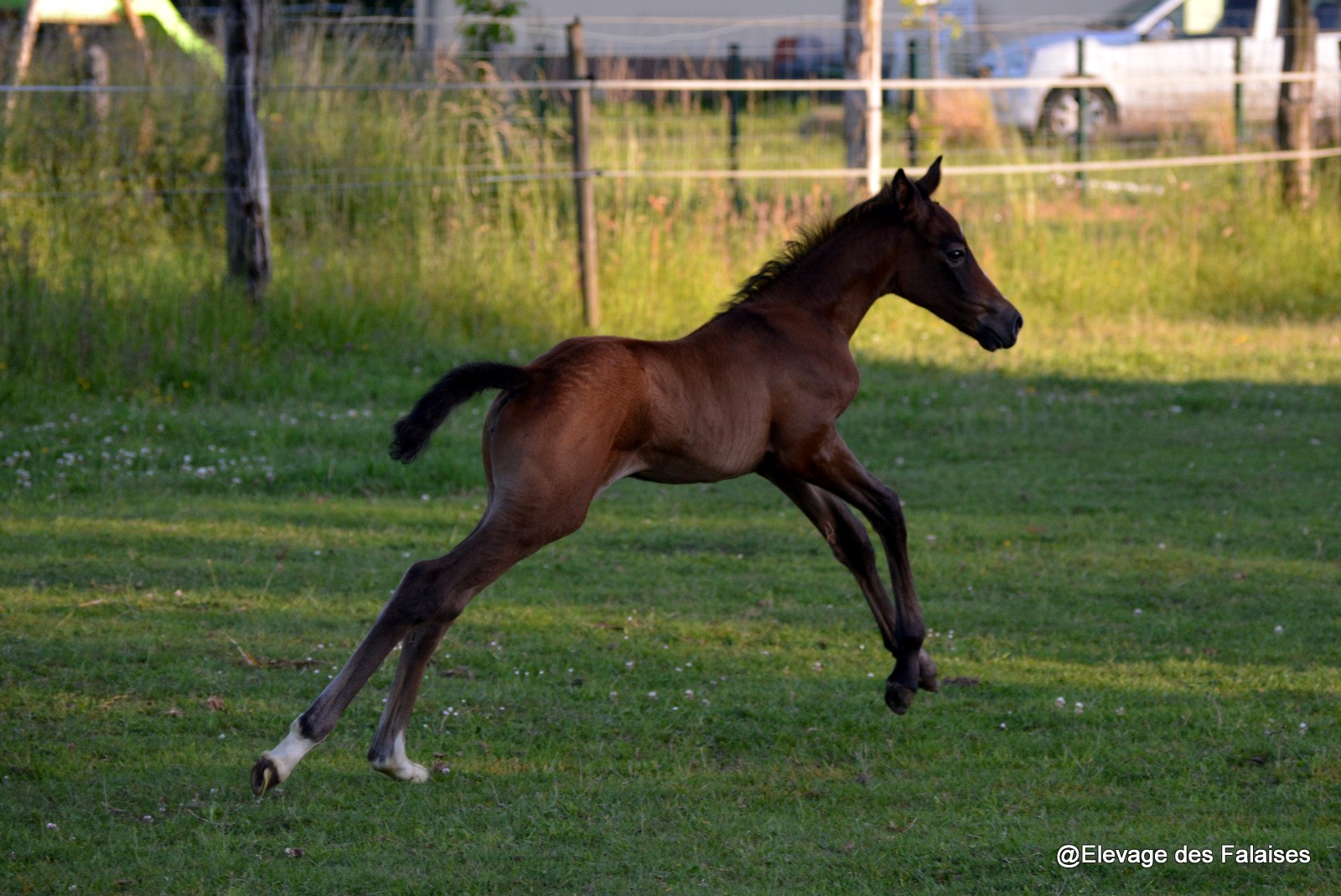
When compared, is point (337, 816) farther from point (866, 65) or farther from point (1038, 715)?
point (866, 65)

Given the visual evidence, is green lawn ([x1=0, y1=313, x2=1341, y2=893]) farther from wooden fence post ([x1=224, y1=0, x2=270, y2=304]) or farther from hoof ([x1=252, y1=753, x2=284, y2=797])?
wooden fence post ([x1=224, y1=0, x2=270, y2=304])

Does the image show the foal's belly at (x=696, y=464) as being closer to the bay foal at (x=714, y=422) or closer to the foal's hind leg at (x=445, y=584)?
the bay foal at (x=714, y=422)

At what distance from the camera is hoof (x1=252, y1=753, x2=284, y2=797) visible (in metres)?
3.97

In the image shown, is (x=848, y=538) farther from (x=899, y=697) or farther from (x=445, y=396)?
(x=445, y=396)

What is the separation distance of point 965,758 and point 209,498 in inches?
190

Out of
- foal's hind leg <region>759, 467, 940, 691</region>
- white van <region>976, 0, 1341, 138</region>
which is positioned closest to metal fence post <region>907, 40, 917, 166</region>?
white van <region>976, 0, 1341, 138</region>

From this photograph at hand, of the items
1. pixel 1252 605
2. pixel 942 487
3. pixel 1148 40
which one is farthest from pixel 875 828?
pixel 1148 40

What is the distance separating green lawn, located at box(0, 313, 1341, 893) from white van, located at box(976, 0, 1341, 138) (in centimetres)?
776

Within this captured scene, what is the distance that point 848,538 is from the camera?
5.25 meters

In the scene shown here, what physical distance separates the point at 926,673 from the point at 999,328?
4.18 ft

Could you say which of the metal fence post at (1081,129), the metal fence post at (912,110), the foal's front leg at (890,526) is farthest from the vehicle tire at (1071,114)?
the foal's front leg at (890,526)

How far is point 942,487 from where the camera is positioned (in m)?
8.57

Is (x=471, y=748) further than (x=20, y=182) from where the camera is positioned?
No

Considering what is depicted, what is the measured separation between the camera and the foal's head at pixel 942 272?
5.22m
